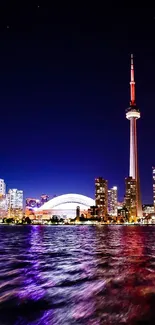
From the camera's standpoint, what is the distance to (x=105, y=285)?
17.4m

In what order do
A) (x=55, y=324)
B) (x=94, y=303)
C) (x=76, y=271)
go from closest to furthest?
(x=55, y=324), (x=94, y=303), (x=76, y=271)

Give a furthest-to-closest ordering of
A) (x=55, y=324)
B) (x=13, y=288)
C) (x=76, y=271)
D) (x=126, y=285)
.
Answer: (x=76, y=271) < (x=126, y=285) < (x=13, y=288) < (x=55, y=324)

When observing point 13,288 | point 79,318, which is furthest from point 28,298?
point 79,318

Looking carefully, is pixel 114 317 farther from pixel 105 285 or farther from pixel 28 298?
pixel 105 285

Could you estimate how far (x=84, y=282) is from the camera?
18297mm

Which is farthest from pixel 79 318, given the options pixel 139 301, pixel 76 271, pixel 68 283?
pixel 76 271

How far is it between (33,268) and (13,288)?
782 cm

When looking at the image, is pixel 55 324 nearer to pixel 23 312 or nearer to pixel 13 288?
pixel 23 312

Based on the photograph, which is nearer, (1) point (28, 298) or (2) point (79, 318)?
(2) point (79, 318)

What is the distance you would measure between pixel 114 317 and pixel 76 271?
36.8ft

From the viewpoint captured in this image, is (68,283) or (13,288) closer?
(13,288)

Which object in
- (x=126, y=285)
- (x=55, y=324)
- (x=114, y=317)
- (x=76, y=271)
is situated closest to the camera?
(x=55, y=324)

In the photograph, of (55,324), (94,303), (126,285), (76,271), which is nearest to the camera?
(55,324)

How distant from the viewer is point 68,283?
17.8 meters
